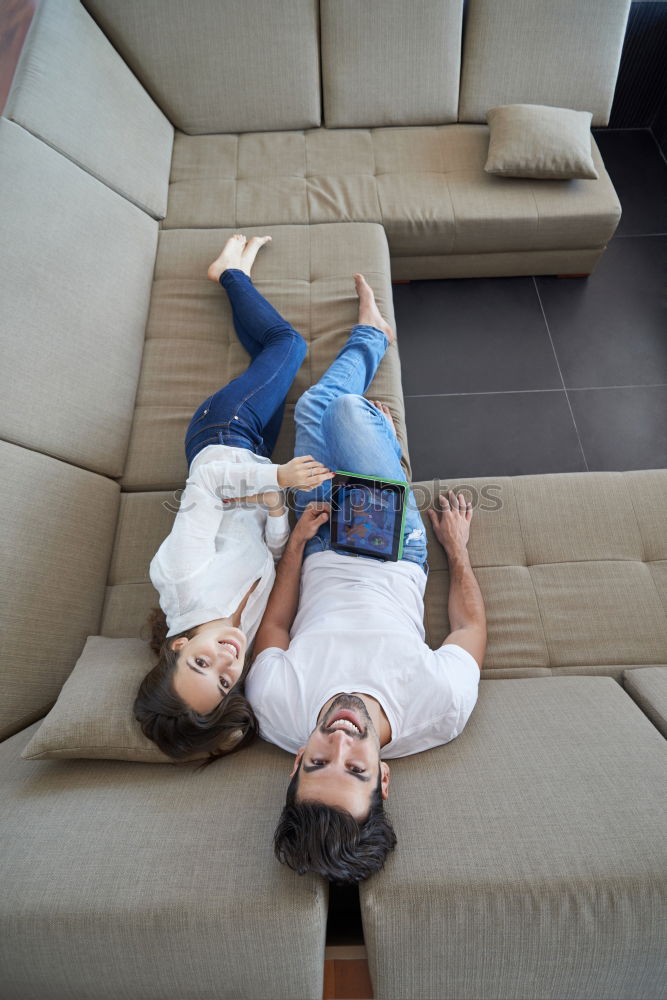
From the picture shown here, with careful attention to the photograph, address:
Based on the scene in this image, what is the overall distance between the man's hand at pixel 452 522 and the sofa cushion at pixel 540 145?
132 cm

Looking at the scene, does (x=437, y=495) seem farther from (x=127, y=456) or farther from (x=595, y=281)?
(x=595, y=281)

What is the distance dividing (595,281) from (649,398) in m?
0.62

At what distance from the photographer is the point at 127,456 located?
1745mm

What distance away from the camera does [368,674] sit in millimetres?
1243

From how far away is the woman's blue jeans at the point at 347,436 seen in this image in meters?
1.48

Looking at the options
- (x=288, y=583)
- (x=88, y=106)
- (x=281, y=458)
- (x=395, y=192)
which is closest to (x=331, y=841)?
(x=288, y=583)

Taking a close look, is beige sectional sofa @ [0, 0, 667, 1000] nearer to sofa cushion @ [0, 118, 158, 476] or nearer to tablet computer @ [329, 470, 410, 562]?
sofa cushion @ [0, 118, 158, 476]

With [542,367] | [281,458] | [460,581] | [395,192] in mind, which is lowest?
[460,581]

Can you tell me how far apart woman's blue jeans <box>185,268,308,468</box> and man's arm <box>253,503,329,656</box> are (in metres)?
0.26

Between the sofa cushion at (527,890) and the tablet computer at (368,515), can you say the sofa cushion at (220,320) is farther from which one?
the sofa cushion at (527,890)

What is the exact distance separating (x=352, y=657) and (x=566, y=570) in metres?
0.65

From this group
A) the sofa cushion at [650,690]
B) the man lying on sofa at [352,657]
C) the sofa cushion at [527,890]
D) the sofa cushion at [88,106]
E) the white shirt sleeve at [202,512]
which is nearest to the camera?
the sofa cushion at [527,890]

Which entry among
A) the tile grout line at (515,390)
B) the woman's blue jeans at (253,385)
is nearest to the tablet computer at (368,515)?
the woman's blue jeans at (253,385)

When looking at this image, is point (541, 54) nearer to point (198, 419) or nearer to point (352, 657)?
point (198, 419)
